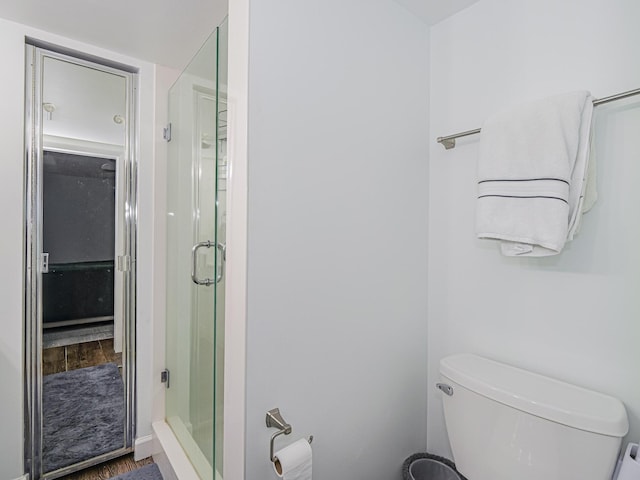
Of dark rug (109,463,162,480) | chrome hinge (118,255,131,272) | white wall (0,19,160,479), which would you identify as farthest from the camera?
chrome hinge (118,255,131,272)

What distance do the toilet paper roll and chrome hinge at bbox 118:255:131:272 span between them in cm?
134

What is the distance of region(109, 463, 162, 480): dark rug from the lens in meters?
1.63

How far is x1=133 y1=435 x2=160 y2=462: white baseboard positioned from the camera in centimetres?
176

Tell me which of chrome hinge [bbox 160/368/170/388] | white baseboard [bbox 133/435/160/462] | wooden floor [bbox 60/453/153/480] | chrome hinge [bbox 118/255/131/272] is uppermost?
chrome hinge [bbox 118/255/131/272]

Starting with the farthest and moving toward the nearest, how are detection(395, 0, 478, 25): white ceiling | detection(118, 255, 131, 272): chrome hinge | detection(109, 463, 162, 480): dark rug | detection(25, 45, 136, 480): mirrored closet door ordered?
1. detection(118, 255, 131, 272): chrome hinge
2. detection(109, 463, 162, 480): dark rug
3. detection(25, 45, 136, 480): mirrored closet door
4. detection(395, 0, 478, 25): white ceiling

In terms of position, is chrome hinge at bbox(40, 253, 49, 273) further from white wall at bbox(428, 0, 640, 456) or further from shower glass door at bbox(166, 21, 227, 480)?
white wall at bbox(428, 0, 640, 456)

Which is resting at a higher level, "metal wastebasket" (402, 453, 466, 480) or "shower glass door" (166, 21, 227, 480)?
"shower glass door" (166, 21, 227, 480)

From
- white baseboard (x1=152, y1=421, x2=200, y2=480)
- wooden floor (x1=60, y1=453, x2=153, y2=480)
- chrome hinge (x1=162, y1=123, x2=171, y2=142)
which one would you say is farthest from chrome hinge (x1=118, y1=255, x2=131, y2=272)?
wooden floor (x1=60, y1=453, x2=153, y2=480)

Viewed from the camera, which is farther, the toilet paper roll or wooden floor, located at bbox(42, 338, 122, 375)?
wooden floor, located at bbox(42, 338, 122, 375)

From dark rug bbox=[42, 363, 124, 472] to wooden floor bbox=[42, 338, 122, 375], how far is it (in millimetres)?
28

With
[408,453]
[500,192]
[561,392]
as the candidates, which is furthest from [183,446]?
[500,192]

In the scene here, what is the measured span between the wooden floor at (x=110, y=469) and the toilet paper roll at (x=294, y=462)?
128cm

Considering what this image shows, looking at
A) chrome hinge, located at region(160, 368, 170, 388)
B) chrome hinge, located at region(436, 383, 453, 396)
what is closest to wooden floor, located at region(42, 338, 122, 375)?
chrome hinge, located at region(160, 368, 170, 388)

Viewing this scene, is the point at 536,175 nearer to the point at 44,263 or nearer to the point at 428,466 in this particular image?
the point at 428,466
